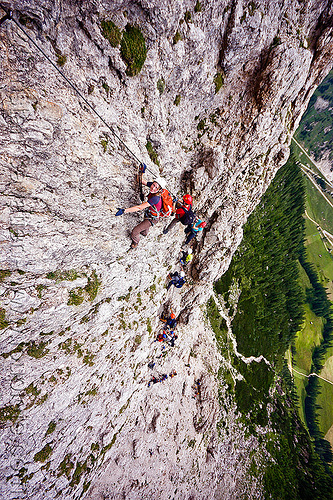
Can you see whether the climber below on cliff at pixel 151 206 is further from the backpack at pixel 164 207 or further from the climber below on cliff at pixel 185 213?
the climber below on cliff at pixel 185 213

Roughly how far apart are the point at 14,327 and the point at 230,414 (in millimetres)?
41054

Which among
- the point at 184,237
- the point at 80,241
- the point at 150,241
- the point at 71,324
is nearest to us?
the point at 80,241

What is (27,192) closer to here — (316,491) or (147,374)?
(147,374)

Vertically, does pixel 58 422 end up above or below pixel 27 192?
below

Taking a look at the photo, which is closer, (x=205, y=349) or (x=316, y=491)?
(x=205, y=349)

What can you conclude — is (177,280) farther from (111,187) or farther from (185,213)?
(111,187)

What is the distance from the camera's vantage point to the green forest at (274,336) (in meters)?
42.8

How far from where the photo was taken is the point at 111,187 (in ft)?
37.8

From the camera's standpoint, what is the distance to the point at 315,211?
11575 centimetres

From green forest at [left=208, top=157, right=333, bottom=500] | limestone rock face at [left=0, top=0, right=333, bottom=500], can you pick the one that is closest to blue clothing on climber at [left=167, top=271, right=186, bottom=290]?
limestone rock face at [left=0, top=0, right=333, bottom=500]

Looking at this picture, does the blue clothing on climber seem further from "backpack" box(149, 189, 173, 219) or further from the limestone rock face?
"backpack" box(149, 189, 173, 219)

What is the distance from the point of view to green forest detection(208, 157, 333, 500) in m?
42.8

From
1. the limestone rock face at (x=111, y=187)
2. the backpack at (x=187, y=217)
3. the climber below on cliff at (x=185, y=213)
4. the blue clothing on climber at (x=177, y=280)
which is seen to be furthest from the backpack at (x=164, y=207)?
the blue clothing on climber at (x=177, y=280)

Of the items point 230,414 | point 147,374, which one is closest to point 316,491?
point 230,414
